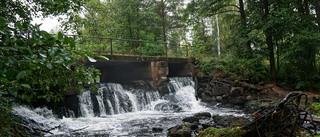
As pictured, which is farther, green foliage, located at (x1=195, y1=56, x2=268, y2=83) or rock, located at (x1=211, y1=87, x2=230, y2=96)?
green foliage, located at (x1=195, y1=56, x2=268, y2=83)

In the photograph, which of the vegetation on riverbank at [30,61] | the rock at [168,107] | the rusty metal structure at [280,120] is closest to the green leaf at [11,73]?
the vegetation on riverbank at [30,61]

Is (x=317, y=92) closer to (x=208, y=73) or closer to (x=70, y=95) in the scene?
(x=208, y=73)

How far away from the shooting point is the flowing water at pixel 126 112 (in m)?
7.47

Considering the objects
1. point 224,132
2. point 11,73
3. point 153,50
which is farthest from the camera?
point 153,50

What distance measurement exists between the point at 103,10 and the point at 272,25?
36.7 ft

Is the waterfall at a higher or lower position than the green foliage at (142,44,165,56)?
lower

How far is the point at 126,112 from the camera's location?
Answer: 11.6 m

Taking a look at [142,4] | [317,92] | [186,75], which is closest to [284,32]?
[317,92]

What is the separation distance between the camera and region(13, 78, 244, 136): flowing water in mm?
7473

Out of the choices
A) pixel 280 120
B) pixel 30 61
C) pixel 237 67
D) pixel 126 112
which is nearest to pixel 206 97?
pixel 237 67

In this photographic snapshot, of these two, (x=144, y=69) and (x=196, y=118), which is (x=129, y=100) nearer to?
(x=144, y=69)

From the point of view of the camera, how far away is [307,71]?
13016 mm

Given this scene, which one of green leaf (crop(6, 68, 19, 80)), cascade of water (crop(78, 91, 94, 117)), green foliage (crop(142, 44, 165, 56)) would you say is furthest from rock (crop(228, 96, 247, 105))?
green leaf (crop(6, 68, 19, 80))

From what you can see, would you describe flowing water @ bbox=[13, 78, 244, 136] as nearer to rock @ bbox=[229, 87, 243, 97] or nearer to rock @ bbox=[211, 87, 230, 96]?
rock @ bbox=[211, 87, 230, 96]
